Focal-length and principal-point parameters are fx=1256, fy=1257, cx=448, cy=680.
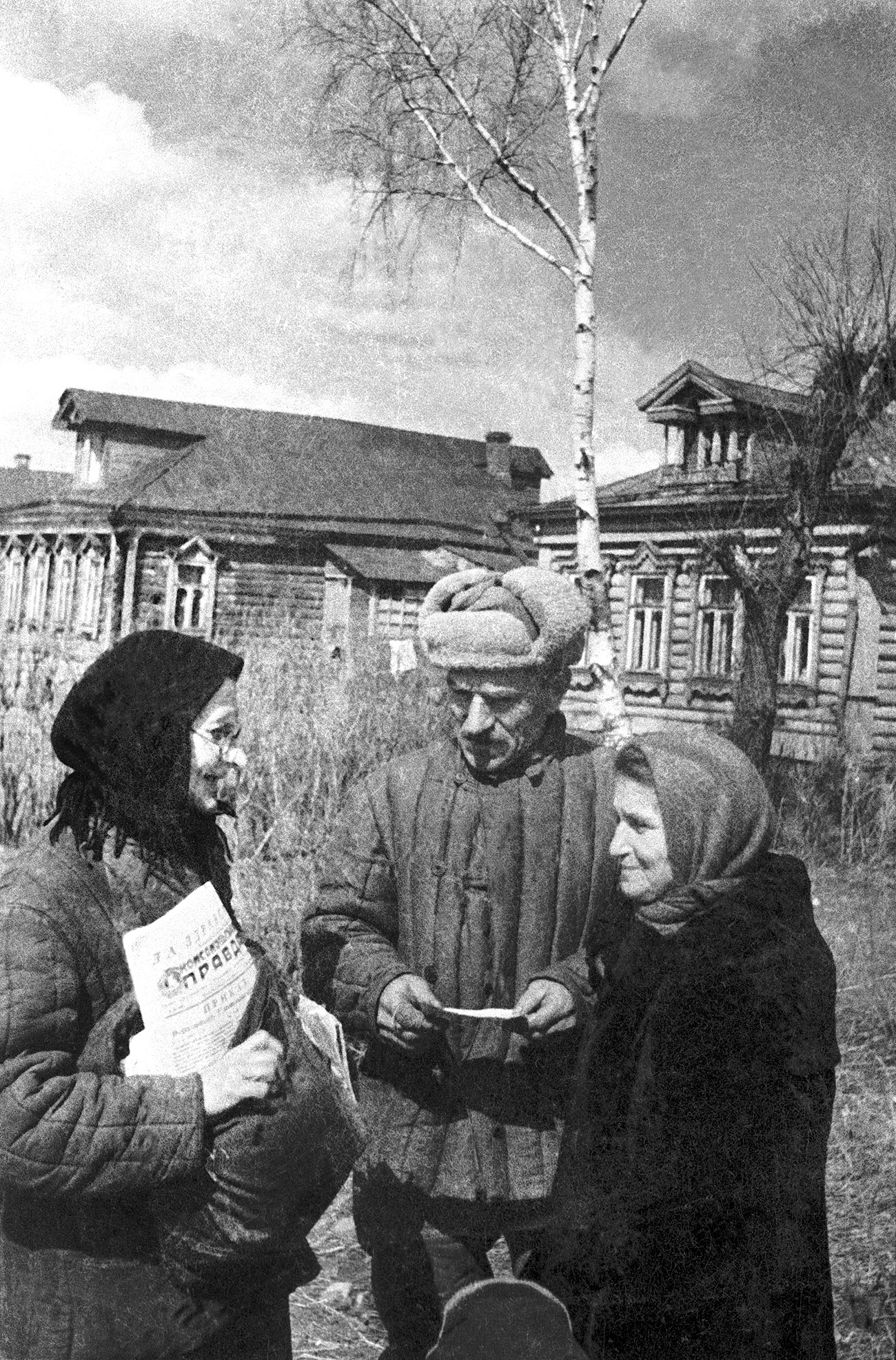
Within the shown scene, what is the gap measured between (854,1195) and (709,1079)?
1677 mm

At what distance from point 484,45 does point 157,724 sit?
5472 mm

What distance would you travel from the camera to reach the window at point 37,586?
237 inches

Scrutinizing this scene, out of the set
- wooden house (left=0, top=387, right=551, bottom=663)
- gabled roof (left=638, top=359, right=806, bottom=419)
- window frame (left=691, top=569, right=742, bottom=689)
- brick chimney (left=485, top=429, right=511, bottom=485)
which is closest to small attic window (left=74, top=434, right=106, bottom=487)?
wooden house (left=0, top=387, right=551, bottom=663)

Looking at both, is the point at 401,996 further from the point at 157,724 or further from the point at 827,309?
the point at 827,309

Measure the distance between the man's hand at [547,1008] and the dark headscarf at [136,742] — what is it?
57 cm

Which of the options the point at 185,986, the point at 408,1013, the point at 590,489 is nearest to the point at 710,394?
the point at 590,489

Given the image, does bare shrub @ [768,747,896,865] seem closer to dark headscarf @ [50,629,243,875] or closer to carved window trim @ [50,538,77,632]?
dark headscarf @ [50,629,243,875]

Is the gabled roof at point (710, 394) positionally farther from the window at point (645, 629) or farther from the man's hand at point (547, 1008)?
the man's hand at point (547, 1008)

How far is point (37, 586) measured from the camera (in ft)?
21.4

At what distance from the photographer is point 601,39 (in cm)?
608

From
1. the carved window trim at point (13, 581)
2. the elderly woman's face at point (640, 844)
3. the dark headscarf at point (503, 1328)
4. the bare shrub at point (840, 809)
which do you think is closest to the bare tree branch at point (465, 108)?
the bare shrub at point (840, 809)

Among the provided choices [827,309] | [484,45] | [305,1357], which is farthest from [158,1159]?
[484,45]

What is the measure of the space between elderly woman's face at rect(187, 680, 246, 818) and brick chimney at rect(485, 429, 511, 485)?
5.22 meters

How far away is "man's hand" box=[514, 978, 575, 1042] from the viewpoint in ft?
6.34
